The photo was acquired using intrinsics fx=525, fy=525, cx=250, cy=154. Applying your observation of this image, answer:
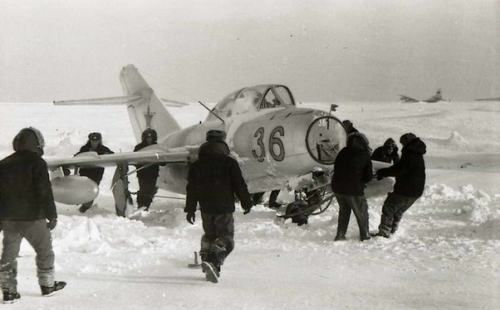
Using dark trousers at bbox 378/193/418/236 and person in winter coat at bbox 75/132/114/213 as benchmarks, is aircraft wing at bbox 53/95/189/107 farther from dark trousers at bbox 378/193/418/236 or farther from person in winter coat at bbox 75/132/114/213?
dark trousers at bbox 378/193/418/236

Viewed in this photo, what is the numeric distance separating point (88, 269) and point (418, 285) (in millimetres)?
3548

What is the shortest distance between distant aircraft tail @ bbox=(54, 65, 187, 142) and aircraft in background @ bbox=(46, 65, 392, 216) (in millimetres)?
2998

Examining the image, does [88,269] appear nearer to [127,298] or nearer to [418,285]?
[127,298]

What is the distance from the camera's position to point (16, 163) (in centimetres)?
496

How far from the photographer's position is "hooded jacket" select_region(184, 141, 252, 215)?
5.71 m

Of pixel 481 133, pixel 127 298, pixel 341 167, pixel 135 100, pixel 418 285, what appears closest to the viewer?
pixel 127 298

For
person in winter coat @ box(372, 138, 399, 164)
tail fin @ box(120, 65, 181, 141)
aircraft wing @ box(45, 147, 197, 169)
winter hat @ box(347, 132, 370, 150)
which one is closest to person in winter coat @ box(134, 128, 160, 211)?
aircraft wing @ box(45, 147, 197, 169)

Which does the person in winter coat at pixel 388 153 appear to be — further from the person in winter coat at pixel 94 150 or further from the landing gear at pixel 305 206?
the person in winter coat at pixel 94 150

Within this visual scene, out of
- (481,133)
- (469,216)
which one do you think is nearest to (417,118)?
(481,133)

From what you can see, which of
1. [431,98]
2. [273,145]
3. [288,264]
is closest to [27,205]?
[288,264]

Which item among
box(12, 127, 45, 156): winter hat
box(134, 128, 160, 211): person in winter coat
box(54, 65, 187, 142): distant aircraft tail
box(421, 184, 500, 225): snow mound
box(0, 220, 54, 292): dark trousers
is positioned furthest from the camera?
box(54, 65, 187, 142): distant aircraft tail

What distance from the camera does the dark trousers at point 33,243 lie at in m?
4.86

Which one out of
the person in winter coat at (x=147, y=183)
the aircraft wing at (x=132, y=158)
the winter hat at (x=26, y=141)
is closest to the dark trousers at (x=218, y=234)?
the winter hat at (x=26, y=141)

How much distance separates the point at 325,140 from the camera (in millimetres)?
8875
